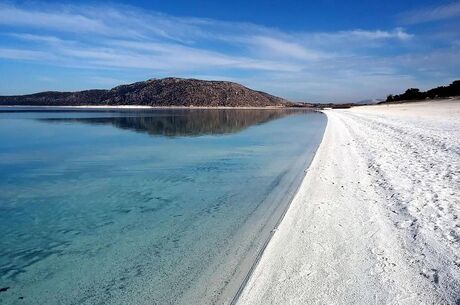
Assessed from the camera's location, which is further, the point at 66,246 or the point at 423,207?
the point at 423,207

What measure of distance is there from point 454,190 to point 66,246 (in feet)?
26.7

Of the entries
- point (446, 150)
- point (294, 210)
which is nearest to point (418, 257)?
point (294, 210)

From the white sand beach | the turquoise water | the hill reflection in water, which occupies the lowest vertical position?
the hill reflection in water

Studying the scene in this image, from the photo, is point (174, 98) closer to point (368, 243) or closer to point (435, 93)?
point (435, 93)

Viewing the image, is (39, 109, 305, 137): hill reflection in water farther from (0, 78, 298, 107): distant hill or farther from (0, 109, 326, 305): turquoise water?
(0, 78, 298, 107): distant hill

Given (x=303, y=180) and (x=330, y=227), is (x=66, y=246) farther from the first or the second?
(x=303, y=180)

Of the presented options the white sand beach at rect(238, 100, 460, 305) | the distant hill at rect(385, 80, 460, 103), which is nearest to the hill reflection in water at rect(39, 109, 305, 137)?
the white sand beach at rect(238, 100, 460, 305)

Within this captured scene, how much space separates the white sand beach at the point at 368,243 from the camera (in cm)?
455

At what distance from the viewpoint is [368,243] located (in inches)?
239

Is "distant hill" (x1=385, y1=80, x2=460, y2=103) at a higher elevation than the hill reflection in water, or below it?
higher

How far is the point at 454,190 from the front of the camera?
873 cm

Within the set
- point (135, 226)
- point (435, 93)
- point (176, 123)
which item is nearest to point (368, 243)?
point (135, 226)

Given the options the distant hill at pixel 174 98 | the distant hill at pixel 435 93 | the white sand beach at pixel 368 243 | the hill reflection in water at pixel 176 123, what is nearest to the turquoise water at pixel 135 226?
the white sand beach at pixel 368 243

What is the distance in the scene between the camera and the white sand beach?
4555 mm
